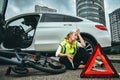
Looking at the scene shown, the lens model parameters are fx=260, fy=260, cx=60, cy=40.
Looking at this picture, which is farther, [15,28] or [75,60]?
[15,28]

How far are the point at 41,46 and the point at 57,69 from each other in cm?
212

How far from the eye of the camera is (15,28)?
7.57 metres

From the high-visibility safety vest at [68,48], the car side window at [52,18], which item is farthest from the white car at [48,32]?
the high-visibility safety vest at [68,48]

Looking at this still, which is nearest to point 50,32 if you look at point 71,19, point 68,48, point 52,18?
point 52,18

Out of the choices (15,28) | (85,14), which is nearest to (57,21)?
(15,28)

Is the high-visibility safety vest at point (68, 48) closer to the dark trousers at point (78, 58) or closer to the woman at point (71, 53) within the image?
the woman at point (71, 53)

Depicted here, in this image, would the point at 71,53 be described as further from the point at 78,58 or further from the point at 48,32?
the point at 48,32

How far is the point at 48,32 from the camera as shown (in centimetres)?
759

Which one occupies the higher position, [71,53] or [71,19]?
[71,19]

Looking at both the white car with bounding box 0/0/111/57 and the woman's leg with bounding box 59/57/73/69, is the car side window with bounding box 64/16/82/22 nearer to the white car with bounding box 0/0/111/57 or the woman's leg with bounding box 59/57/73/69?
the white car with bounding box 0/0/111/57

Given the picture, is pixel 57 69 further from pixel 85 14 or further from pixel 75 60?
pixel 85 14

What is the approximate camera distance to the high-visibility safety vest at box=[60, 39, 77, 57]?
613cm

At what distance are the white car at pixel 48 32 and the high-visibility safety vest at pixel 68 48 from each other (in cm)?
125

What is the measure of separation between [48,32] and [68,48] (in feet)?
5.19
